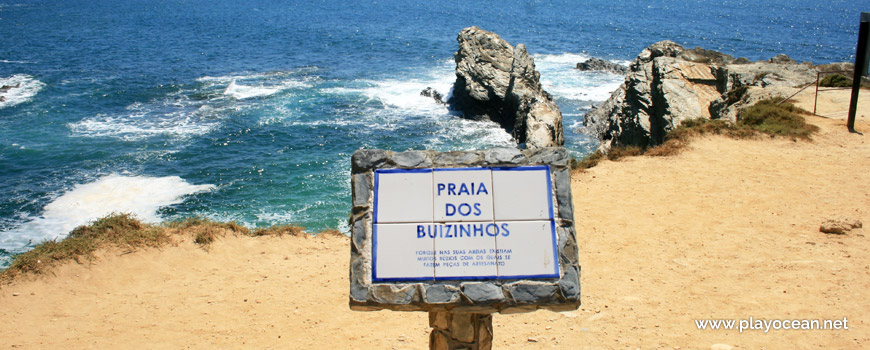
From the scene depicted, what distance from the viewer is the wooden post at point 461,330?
6141mm

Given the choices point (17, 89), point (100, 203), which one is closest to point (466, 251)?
point (100, 203)

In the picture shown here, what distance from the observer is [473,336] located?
6.19m

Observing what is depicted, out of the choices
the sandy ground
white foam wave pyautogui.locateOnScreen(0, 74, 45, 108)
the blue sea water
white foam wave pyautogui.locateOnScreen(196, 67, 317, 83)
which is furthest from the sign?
white foam wave pyautogui.locateOnScreen(196, 67, 317, 83)

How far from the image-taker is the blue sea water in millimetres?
23281

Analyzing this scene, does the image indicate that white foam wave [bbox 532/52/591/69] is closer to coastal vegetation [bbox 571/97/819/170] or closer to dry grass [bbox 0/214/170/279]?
coastal vegetation [bbox 571/97/819/170]

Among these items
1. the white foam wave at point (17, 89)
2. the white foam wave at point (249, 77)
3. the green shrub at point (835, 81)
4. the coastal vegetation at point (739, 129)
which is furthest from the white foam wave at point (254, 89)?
the green shrub at point (835, 81)

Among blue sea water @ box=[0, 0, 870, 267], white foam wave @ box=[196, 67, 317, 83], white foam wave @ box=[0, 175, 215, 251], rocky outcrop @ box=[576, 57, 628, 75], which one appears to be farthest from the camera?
rocky outcrop @ box=[576, 57, 628, 75]

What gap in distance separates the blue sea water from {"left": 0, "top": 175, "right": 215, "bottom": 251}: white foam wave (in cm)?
9

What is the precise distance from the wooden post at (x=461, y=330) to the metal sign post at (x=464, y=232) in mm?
818

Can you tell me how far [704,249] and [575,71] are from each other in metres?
39.6

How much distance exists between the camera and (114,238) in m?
13.9

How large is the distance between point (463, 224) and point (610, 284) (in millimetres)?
6699

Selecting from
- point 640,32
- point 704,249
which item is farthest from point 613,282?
point 640,32

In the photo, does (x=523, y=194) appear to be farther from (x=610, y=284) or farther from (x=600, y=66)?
(x=600, y=66)
